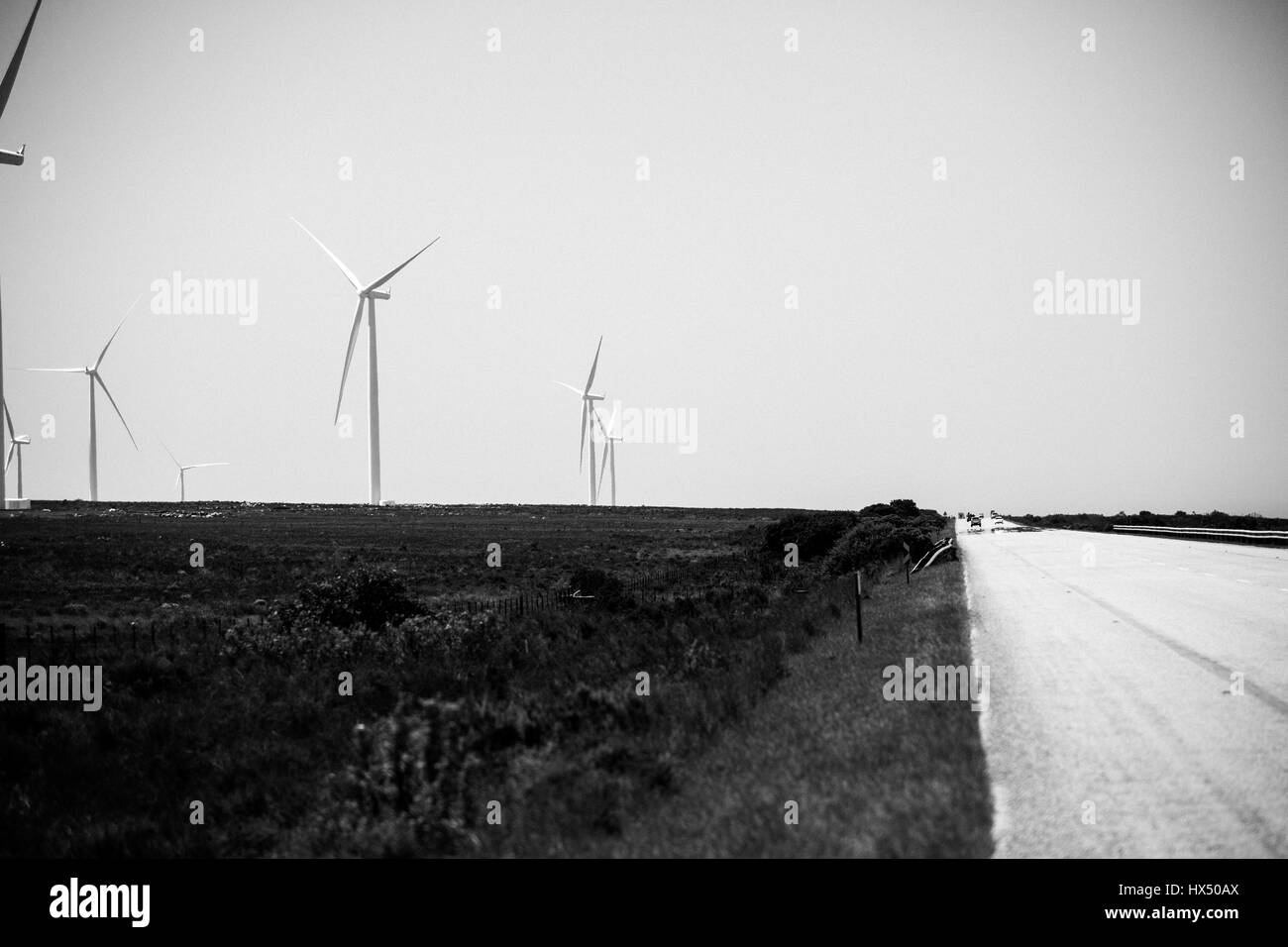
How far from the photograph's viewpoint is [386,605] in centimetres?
2530

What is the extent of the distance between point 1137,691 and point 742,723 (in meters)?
4.78

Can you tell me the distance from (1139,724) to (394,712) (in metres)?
7.82

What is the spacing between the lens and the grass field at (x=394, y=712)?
29.0ft

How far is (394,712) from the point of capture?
10.4 m

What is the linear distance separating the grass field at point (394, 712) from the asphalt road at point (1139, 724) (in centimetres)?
72

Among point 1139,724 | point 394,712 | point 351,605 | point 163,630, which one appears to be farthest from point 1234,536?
point 394,712

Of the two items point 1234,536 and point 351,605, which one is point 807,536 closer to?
point 1234,536

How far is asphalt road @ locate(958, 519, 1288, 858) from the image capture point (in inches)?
260

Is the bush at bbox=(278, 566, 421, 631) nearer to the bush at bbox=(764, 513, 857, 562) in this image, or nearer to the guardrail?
the bush at bbox=(764, 513, 857, 562)

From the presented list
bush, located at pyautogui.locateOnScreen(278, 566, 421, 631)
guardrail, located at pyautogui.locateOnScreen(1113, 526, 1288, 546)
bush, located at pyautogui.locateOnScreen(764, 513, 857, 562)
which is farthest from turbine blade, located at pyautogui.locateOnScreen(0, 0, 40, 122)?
guardrail, located at pyautogui.locateOnScreen(1113, 526, 1288, 546)

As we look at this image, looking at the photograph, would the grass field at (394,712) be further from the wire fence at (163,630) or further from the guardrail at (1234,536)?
the guardrail at (1234,536)

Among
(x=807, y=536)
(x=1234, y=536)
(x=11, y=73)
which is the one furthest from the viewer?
(x=807, y=536)
